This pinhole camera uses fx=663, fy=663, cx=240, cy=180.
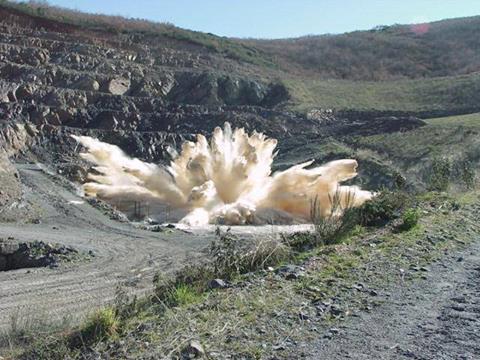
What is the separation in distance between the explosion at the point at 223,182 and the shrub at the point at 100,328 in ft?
89.0

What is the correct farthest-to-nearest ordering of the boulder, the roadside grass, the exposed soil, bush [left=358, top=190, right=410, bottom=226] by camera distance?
the boulder, the exposed soil, bush [left=358, top=190, right=410, bottom=226], the roadside grass


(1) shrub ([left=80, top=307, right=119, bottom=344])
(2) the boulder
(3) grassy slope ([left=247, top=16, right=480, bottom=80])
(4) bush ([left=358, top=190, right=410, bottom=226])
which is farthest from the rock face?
(1) shrub ([left=80, top=307, right=119, bottom=344])

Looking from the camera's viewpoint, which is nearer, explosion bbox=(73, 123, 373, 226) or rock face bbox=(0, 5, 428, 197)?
explosion bbox=(73, 123, 373, 226)

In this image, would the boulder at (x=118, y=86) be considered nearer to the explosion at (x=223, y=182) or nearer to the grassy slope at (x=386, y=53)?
the explosion at (x=223, y=182)

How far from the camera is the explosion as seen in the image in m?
38.8

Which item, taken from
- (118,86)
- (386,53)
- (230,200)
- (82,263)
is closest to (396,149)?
(230,200)

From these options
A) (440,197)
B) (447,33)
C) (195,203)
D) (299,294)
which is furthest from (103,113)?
(447,33)

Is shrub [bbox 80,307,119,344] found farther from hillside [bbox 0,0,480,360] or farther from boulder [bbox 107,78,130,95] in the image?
boulder [bbox 107,78,130,95]

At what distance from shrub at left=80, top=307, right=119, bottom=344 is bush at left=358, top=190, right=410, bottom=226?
744 centimetres

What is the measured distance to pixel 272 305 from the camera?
30.8ft

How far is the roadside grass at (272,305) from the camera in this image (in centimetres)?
824

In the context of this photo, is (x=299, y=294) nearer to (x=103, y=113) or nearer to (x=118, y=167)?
(x=118, y=167)

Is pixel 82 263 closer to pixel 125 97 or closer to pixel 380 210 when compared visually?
pixel 380 210

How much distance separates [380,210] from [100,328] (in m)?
8.28
